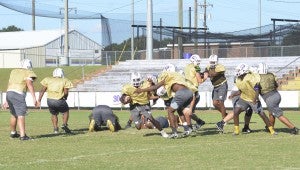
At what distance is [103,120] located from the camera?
2020 centimetres

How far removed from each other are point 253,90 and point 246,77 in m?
0.36

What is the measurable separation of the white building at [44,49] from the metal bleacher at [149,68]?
15.3m

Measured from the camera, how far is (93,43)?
3691 inches

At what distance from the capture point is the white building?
232 feet

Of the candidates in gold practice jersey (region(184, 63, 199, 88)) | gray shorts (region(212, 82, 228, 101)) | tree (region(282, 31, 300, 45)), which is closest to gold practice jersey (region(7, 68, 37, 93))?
gold practice jersey (region(184, 63, 199, 88))

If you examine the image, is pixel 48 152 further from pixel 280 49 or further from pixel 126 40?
pixel 126 40

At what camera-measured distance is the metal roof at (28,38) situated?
267 ft

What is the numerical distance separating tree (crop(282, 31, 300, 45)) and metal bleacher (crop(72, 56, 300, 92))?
355 centimetres

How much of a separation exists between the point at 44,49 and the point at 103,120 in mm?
58569

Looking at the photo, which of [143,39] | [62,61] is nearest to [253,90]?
[143,39]

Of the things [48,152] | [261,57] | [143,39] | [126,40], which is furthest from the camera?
[126,40]

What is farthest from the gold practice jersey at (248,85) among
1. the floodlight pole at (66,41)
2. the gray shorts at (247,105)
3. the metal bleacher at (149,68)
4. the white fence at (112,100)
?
the floodlight pole at (66,41)

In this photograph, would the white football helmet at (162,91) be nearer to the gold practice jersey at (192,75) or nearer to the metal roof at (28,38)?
the gold practice jersey at (192,75)

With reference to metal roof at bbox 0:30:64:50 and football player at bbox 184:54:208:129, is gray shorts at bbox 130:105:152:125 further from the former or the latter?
metal roof at bbox 0:30:64:50
